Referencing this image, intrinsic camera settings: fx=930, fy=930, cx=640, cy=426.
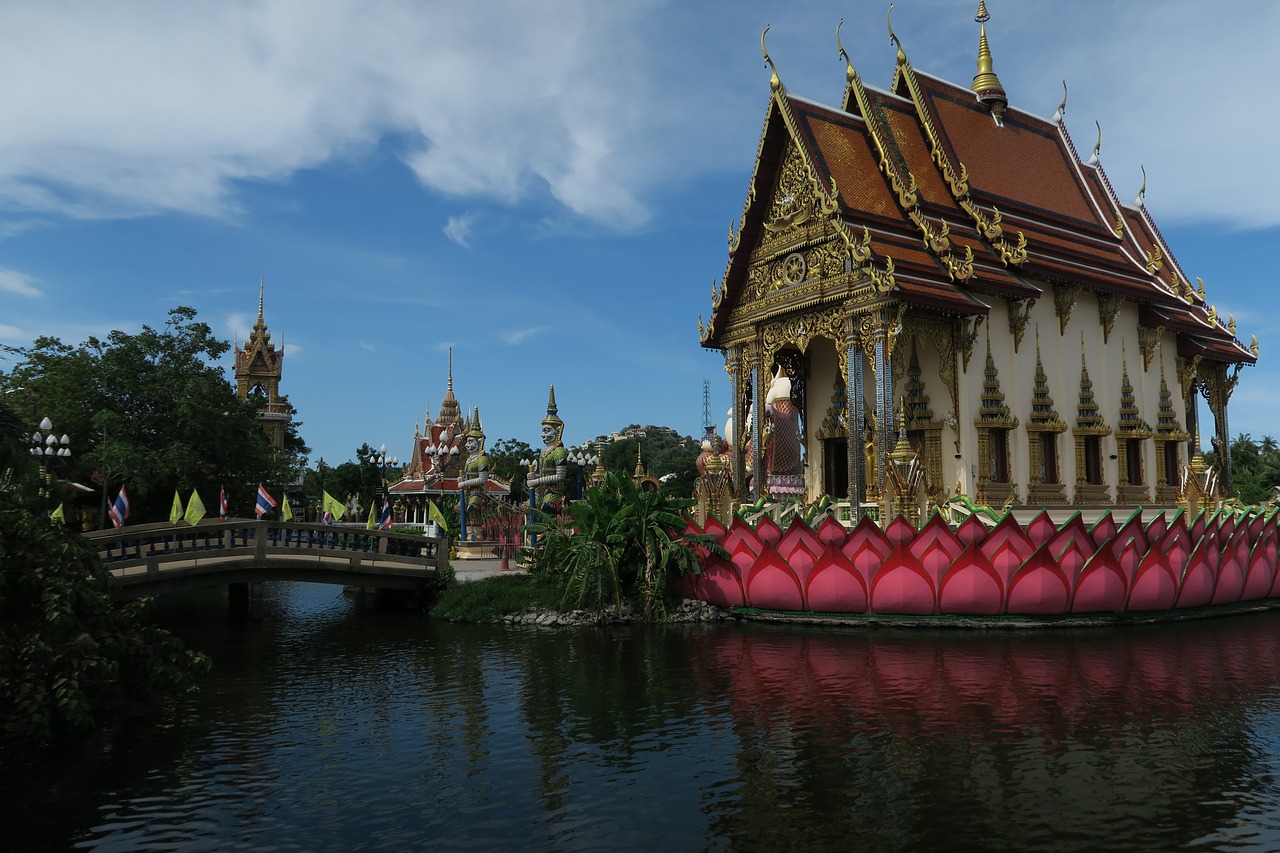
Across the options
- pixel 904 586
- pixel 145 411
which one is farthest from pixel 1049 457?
pixel 145 411

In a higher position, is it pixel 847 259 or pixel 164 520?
pixel 847 259

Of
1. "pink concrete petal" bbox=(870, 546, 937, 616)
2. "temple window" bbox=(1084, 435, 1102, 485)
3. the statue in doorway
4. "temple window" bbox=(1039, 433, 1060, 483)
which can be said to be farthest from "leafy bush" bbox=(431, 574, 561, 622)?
"temple window" bbox=(1084, 435, 1102, 485)

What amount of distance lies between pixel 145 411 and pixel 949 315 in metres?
25.4

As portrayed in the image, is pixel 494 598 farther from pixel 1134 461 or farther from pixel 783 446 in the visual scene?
pixel 1134 461

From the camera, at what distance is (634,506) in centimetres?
1683

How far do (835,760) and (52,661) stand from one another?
23.6 ft

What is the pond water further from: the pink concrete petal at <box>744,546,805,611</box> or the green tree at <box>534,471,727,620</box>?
the green tree at <box>534,471,727,620</box>

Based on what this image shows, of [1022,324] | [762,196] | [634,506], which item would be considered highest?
[762,196]

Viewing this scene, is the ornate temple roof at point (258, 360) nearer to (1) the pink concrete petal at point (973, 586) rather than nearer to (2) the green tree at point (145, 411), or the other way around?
(2) the green tree at point (145, 411)

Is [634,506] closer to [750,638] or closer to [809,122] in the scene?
[750,638]

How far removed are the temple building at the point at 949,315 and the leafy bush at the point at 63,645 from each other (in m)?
11.8

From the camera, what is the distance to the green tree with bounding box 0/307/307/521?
2884cm

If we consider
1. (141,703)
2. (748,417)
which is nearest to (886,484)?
(748,417)

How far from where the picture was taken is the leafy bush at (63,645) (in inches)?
333
